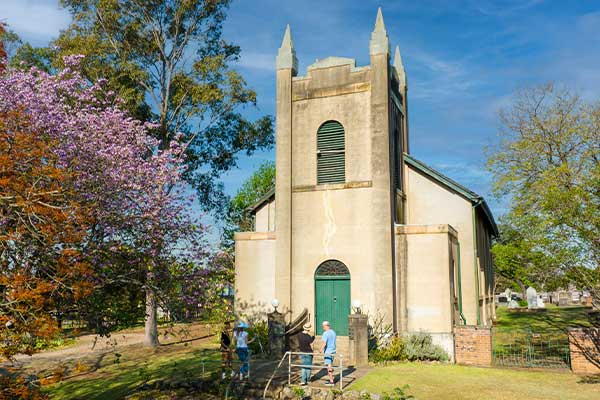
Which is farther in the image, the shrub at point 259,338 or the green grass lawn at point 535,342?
the shrub at point 259,338

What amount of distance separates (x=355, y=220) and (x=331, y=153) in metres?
2.94

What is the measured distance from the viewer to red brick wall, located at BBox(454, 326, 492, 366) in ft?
58.5

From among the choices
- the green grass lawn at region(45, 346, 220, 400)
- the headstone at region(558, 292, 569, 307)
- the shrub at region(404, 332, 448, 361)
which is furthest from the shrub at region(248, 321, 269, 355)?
the headstone at region(558, 292, 569, 307)

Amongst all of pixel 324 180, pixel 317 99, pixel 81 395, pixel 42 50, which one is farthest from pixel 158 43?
pixel 81 395

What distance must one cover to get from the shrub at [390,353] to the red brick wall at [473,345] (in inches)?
72.8

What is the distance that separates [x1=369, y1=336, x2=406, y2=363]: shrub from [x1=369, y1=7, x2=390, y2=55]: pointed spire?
11179 millimetres

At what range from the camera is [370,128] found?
21.1m

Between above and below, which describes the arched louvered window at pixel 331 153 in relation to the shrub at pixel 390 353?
above

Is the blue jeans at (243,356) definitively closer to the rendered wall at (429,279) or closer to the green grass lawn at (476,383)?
the green grass lawn at (476,383)

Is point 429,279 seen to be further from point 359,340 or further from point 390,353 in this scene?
point 359,340

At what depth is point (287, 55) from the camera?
22.8m

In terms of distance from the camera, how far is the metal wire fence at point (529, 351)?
57.2 feet

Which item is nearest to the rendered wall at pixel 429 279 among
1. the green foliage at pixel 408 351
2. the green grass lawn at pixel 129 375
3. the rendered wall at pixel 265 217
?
the green foliage at pixel 408 351

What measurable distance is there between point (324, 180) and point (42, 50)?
1693 centimetres
